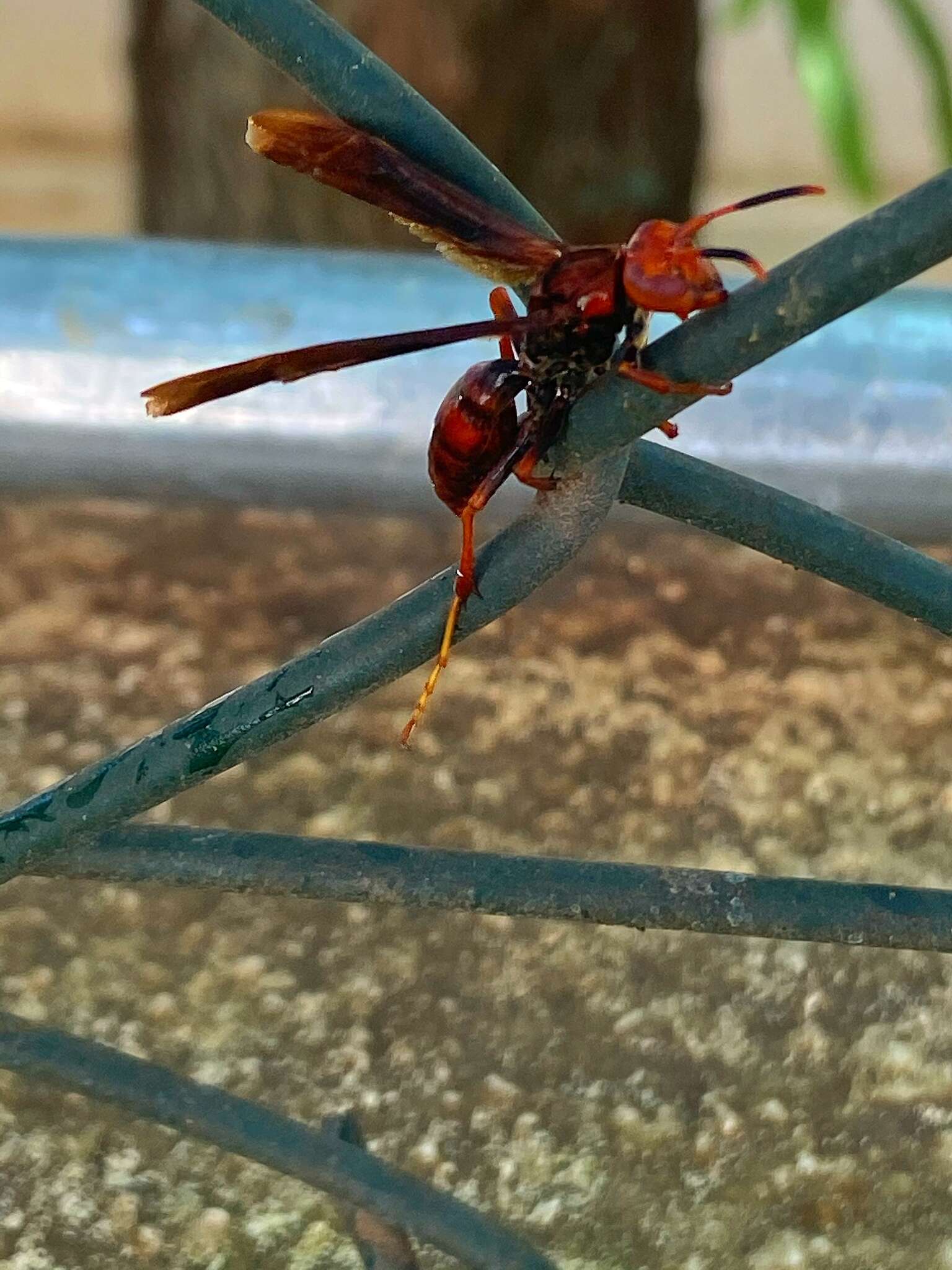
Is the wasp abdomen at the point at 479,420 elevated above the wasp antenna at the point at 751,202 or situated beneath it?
elevated above

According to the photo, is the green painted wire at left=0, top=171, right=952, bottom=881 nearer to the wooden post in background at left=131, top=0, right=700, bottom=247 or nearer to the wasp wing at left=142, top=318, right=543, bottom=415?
the wasp wing at left=142, top=318, right=543, bottom=415

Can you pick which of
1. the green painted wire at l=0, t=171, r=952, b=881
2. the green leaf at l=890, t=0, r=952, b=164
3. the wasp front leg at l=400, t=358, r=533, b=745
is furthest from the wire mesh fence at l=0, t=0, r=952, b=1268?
the green leaf at l=890, t=0, r=952, b=164

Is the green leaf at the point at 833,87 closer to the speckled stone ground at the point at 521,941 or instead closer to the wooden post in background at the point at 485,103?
the wooden post in background at the point at 485,103

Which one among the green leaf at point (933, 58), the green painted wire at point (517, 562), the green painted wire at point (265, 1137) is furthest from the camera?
the green leaf at point (933, 58)

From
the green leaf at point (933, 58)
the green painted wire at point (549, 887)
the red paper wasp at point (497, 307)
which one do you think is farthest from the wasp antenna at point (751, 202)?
the green leaf at point (933, 58)

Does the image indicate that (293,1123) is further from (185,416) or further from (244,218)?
(244,218)

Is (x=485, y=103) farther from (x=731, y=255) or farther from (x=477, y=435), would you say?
(x=731, y=255)

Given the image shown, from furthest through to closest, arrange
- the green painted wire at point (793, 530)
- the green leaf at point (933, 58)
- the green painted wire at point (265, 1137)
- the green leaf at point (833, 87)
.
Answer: the green leaf at point (933, 58) → the green leaf at point (833, 87) → the green painted wire at point (265, 1137) → the green painted wire at point (793, 530)

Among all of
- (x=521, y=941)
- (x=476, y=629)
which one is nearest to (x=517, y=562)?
(x=476, y=629)
